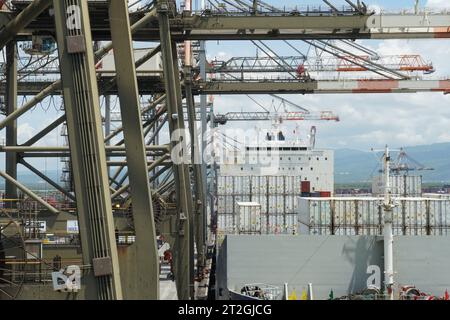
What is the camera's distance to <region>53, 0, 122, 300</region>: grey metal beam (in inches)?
398

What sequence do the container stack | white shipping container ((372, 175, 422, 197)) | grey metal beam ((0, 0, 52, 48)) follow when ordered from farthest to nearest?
1. white shipping container ((372, 175, 422, 197))
2. the container stack
3. grey metal beam ((0, 0, 52, 48))

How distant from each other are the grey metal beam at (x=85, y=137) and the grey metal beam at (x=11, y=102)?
9.14 metres

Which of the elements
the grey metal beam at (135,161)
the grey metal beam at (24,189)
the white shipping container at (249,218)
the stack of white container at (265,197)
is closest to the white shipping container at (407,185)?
the stack of white container at (265,197)

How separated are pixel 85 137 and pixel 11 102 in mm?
9710

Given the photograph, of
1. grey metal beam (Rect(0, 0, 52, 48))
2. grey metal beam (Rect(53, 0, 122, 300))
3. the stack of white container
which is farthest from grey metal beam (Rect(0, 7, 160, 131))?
the stack of white container

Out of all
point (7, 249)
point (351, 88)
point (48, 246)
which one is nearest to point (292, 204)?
point (351, 88)

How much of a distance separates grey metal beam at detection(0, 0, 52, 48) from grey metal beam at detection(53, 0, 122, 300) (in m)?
1.72

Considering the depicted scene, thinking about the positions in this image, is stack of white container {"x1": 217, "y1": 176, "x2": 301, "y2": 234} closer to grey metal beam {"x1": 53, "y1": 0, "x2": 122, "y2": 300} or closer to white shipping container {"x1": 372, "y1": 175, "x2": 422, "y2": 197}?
white shipping container {"x1": 372, "y1": 175, "x2": 422, "y2": 197}

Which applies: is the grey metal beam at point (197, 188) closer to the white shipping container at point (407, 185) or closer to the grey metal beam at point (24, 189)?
the white shipping container at point (407, 185)

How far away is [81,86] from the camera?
10.1 meters

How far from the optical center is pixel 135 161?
1388cm

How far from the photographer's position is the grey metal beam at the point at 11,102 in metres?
18.9
